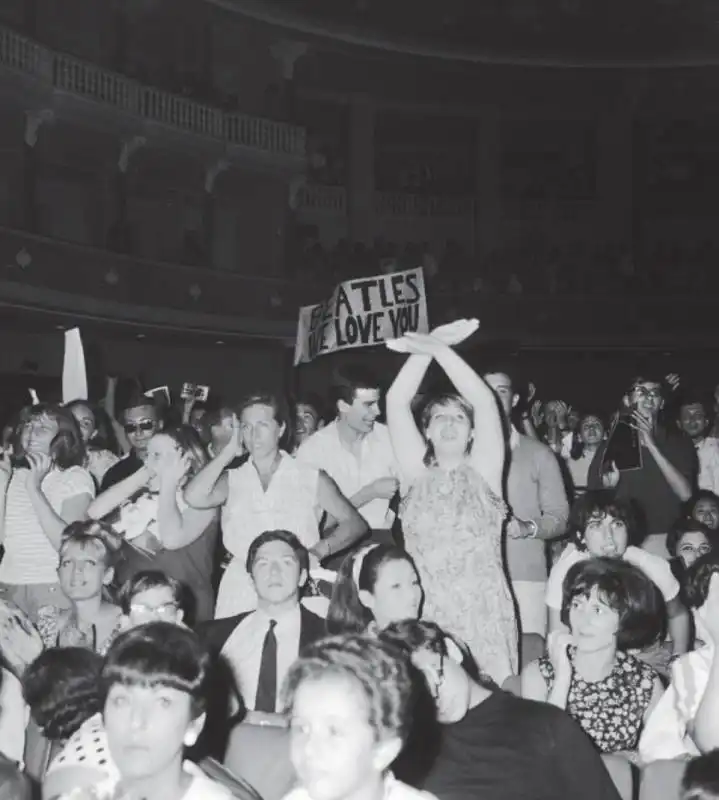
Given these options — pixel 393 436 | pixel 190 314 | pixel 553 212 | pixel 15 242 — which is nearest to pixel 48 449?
pixel 393 436

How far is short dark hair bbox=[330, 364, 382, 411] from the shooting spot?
6.37 meters

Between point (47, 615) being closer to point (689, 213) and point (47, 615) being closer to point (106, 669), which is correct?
point (106, 669)

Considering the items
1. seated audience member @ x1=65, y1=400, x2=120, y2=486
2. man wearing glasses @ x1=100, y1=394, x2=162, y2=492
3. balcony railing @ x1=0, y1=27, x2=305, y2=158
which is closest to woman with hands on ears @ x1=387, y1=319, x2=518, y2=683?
man wearing glasses @ x1=100, y1=394, x2=162, y2=492

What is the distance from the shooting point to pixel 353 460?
6387 mm

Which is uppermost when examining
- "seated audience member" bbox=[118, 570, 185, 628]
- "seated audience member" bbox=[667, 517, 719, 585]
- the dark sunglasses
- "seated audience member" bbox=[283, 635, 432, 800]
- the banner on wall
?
the banner on wall

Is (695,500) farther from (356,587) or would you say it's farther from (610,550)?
(356,587)

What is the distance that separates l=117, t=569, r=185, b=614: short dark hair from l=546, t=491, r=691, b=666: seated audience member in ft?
5.49

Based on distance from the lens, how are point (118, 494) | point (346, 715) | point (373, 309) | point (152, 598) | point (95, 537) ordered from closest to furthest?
point (346, 715)
point (152, 598)
point (95, 537)
point (118, 494)
point (373, 309)

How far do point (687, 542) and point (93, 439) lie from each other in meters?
3.78

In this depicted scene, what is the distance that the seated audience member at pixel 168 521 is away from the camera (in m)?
5.26

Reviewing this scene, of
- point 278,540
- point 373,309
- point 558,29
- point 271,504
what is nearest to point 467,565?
point 278,540

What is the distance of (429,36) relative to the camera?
24.3m

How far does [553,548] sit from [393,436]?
9.88ft

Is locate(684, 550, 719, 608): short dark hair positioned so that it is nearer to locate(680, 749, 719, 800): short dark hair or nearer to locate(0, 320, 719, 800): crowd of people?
locate(0, 320, 719, 800): crowd of people
